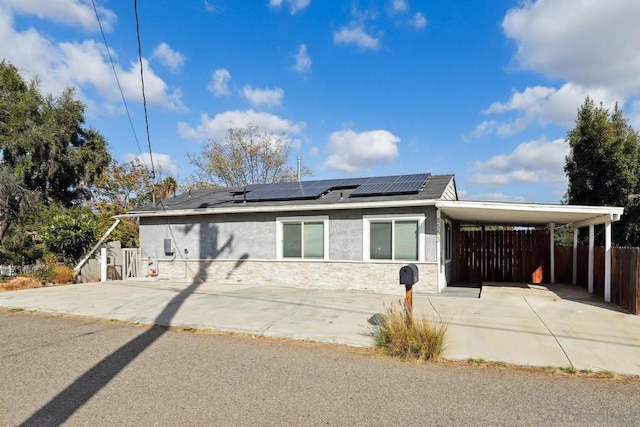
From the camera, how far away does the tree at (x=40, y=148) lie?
21469 millimetres

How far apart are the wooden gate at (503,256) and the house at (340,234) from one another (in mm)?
39

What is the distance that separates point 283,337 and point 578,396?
4.29m

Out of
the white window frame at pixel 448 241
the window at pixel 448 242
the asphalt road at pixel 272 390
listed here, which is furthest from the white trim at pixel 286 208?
the asphalt road at pixel 272 390

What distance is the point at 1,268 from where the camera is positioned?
16922 millimetres

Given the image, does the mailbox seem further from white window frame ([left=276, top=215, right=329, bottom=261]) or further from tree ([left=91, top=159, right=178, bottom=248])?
tree ([left=91, top=159, right=178, bottom=248])

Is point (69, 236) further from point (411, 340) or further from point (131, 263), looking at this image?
point (411, 340)

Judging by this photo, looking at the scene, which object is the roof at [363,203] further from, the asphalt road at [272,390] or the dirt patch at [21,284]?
the asphalt road at [272,390]

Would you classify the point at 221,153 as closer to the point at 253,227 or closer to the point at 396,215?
the point at 253,227

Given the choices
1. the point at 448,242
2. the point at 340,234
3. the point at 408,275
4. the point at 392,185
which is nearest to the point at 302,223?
the point at 340,234

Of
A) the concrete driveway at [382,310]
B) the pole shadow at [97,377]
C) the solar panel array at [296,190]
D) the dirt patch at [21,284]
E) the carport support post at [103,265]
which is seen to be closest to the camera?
the pole shadow at [97,377]

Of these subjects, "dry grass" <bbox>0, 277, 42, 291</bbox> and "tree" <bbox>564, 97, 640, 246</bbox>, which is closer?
"dry grass" <bbox>0, 277, 42, 291</bbox>

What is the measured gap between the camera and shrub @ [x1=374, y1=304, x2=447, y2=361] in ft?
19.0

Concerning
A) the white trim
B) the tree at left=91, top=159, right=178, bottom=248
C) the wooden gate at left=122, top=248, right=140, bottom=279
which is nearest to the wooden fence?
the white trim

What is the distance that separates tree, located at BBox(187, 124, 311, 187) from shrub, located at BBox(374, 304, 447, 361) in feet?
98.1
